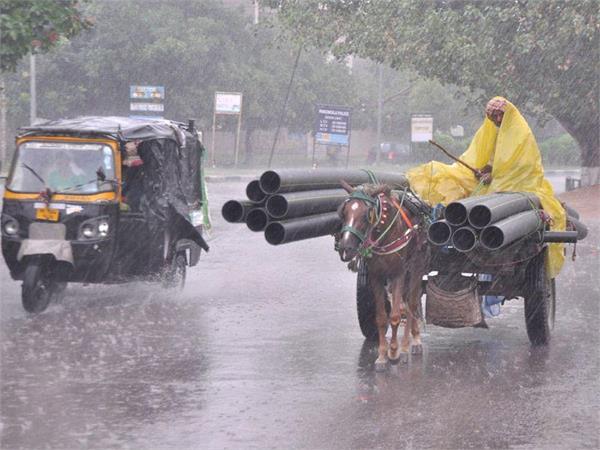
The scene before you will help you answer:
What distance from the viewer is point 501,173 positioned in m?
10.5

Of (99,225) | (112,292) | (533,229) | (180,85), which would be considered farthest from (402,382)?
(180,85)

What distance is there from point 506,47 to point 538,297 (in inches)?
860

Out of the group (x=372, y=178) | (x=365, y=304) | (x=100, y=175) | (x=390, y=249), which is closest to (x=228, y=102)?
(x=100, y=175)

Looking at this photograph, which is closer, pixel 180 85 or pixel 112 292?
pixel 112 292

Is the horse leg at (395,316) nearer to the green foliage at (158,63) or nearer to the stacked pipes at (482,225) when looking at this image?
the stacked pipes at (482,225)

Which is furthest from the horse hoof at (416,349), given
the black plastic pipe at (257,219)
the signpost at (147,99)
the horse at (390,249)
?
the signpost at (147,99)

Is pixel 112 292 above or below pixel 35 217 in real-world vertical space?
below

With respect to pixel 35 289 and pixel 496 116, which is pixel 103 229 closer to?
pixel 35 289

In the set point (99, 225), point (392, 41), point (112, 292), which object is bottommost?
point (112, 292)

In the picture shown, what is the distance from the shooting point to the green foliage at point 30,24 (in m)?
17.9

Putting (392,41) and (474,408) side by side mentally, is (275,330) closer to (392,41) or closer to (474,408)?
(474,408)

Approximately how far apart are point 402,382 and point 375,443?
78.4 inches

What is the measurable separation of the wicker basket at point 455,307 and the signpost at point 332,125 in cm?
4278

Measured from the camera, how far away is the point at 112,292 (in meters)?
14.4
